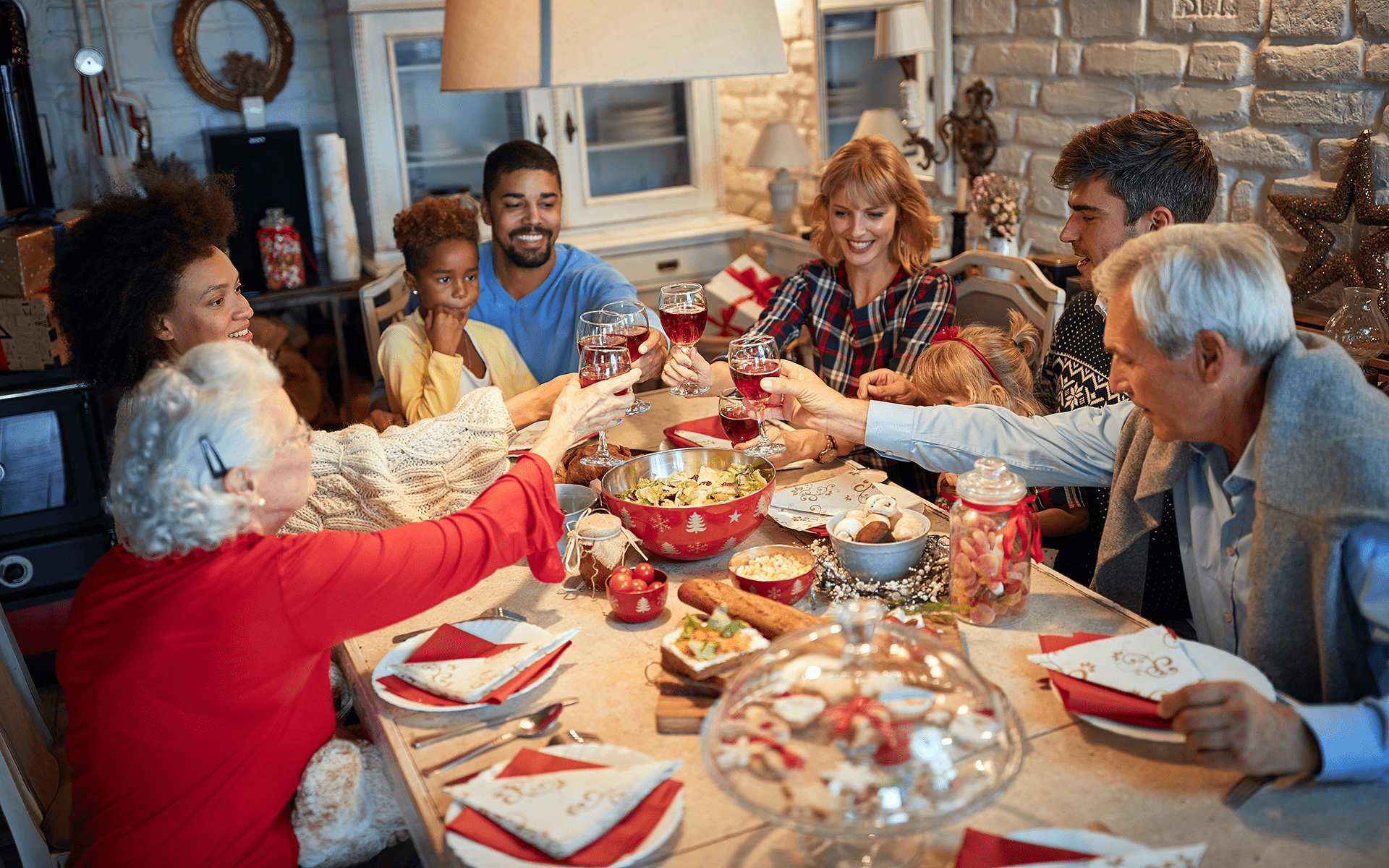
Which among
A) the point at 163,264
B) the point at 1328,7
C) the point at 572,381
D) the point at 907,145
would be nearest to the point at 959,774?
the point at 572,381

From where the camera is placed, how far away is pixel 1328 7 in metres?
2.58

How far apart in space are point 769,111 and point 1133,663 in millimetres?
4276

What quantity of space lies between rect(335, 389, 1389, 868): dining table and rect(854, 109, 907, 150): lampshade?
2.95 metres

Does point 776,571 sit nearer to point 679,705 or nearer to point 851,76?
point 679,705

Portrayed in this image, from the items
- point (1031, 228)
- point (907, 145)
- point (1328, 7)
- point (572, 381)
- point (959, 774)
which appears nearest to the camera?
point (959, 774)

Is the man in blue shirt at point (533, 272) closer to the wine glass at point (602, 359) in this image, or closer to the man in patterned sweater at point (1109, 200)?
the wine glass at point (602, 359)

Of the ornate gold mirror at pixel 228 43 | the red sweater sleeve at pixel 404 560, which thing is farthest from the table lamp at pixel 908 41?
the red sweater sleeve at pixel 404 560

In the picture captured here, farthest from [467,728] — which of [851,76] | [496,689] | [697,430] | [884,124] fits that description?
[851,76]

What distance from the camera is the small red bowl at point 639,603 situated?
59.4 inches

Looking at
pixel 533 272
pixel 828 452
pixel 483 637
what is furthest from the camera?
pixel 533 272

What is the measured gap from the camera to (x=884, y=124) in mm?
4180

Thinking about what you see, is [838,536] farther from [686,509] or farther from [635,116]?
[635,116]

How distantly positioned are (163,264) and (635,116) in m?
3.30

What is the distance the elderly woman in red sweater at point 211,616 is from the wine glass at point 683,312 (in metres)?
0.69
